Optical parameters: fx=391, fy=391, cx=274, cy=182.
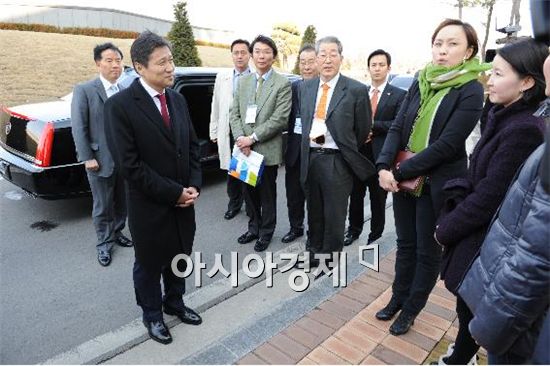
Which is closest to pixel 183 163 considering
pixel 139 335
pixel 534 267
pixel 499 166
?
pixel 139 335

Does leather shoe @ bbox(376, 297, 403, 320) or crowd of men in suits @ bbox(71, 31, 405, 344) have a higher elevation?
crowd of men in suits @ bbox(71, 31, 405, 344)

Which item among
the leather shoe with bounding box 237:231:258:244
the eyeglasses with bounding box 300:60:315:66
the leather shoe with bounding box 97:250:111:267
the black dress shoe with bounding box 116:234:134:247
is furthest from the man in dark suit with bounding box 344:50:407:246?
the leather shoe with bounding box 97:250:111:267

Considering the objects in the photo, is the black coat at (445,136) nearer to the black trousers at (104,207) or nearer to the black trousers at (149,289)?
the black trousers at (149,289)

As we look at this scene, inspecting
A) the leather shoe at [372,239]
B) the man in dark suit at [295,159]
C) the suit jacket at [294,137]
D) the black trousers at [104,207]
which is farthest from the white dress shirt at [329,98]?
the black trousers at [104,207]

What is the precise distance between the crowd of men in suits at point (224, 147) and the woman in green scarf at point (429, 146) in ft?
2.42

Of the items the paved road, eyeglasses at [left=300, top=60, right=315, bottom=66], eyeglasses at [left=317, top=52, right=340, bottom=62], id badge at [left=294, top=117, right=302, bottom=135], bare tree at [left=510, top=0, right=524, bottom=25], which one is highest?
bare tree at [left=510, top=0, right=524, bottom=25]

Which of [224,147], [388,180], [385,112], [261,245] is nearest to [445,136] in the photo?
[388,180]

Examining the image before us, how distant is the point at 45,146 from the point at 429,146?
3.59m

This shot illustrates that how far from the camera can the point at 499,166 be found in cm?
168

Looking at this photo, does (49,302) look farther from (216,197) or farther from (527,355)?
(527,355)

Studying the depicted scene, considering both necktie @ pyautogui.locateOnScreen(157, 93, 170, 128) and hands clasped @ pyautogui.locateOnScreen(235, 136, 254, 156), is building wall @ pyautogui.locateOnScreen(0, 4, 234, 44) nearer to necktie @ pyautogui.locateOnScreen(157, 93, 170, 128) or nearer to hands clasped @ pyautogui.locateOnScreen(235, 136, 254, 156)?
hands clasped @ pyautogui.locateOnScreen(235, 136, 254, 156)

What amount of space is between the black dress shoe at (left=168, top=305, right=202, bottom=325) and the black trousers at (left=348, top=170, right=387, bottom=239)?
6.48ft

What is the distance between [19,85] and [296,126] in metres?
12.8

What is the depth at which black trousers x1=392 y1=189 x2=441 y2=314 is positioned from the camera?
7.82 feet
